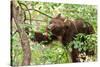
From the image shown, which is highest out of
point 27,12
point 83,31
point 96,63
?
point 27,12

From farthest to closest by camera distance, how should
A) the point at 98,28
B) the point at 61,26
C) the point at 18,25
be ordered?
the point at 98,28
the point at 61,26
the point at 18,25

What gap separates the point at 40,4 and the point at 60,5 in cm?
25

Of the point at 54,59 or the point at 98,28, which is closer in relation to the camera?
the point at 54,59

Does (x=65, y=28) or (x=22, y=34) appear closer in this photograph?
(x=22, y=34)

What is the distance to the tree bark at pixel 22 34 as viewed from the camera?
2150mm

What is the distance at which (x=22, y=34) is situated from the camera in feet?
7.12

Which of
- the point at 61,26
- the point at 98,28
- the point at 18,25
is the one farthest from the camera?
the point at 98,28

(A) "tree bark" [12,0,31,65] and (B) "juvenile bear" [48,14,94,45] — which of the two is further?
(B) "juvenile bear" [48,14,94,45]

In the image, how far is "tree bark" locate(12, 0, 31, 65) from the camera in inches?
84.7

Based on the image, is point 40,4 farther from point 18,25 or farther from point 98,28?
point 98,28

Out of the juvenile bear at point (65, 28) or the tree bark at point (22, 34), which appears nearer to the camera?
the tree bark at point (22, 34)

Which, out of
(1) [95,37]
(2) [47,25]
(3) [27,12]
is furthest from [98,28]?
(3) [27,12]

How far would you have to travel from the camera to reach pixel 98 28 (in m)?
2.47

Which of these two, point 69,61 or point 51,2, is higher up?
point 51,2
